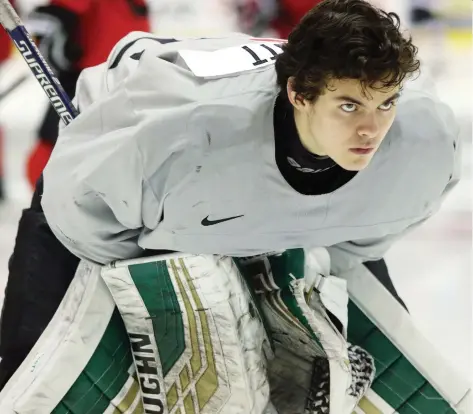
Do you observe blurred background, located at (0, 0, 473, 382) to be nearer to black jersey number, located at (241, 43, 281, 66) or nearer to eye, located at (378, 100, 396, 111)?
black jersey number, located at (241, 43, 281, 66)

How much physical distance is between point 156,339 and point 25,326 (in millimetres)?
233

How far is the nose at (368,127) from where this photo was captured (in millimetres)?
1038

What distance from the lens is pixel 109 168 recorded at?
1146 mm

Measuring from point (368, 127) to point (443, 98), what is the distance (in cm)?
185

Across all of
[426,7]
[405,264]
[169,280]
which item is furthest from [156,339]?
[426,7]

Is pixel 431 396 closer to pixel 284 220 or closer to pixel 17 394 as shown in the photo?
pixel 284 220

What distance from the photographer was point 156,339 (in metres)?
1.40

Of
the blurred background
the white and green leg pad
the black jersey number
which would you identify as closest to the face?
the black jersey number

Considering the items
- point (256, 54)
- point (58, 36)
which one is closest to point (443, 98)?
point (58, 36)

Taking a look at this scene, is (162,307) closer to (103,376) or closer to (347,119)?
(103,376)

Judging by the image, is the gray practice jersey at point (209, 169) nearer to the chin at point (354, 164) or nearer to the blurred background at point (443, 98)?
the chin at point (354, 164)

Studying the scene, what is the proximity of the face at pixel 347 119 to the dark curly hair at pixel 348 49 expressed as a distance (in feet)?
0.04

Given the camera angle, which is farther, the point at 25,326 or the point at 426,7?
the point at 426,7

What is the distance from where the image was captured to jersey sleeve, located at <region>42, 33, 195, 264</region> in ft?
3.69
